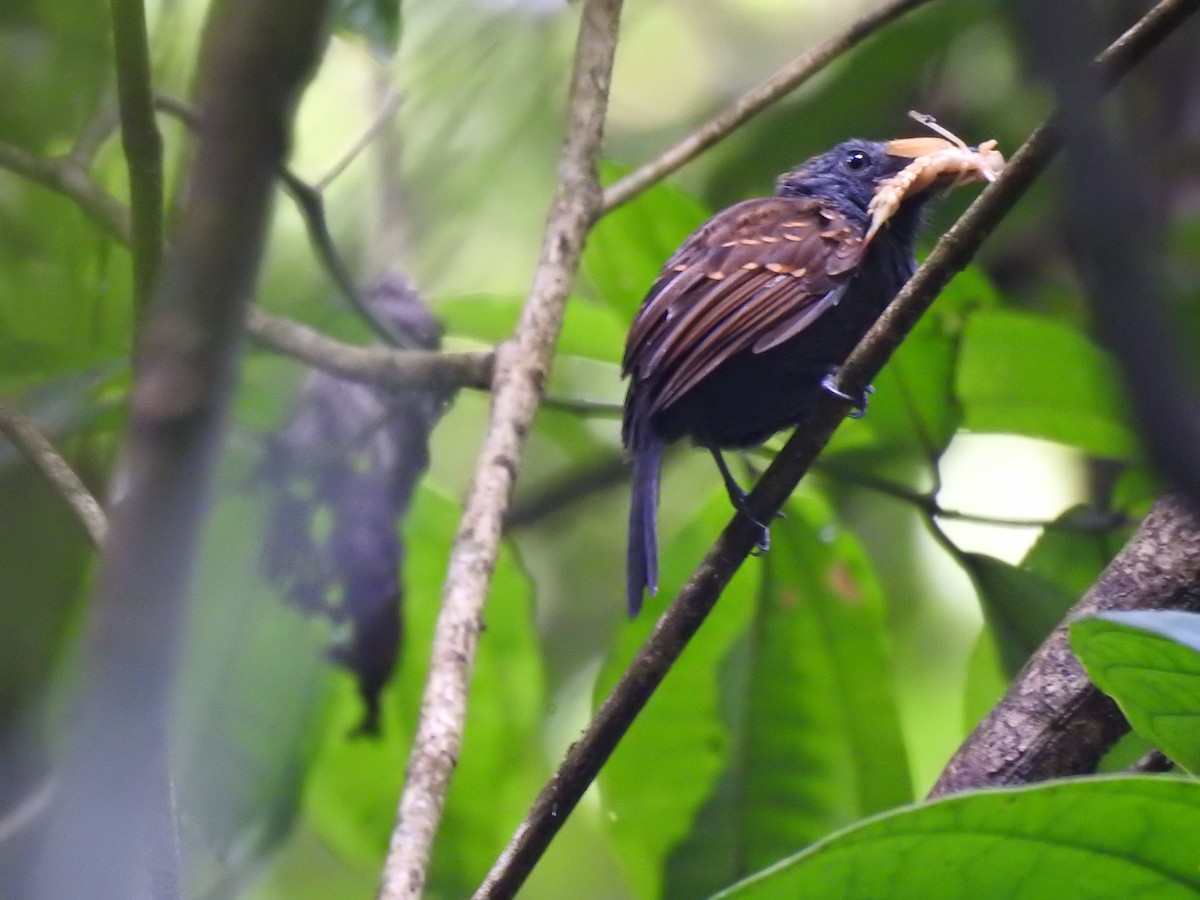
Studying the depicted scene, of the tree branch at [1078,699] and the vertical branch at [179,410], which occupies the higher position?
the vertical branch at [179,410]

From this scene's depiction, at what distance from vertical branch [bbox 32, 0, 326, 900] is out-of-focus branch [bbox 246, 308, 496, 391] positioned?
2017mm

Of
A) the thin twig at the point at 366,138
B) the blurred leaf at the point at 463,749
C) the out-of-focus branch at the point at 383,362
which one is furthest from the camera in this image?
the blurred leaf at the point at 463,749

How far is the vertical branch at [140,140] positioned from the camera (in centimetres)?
168

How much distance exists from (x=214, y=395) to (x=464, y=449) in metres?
4.04

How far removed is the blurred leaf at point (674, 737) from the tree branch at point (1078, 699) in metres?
0.98

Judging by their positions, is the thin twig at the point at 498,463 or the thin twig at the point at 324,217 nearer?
the thin twig at the point at 498,463

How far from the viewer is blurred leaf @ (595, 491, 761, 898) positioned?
9.50 feet

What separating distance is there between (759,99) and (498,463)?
1.08 m

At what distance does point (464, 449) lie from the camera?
491cm

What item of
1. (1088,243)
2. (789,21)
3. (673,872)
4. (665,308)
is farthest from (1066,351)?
(789,21)

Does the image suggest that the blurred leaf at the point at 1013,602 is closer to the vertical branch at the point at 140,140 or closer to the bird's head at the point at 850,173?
the bird's head at the point at 850,173

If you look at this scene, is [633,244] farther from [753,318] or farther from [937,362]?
[937,362]

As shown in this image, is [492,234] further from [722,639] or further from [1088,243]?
[1088,243]

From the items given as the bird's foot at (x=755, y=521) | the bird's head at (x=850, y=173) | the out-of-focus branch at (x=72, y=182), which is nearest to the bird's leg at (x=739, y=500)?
the bird's foot at (x=755, y=521)
